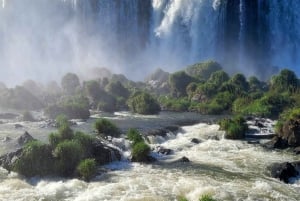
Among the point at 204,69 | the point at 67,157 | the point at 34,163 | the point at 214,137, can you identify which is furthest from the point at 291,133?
the point at 204,69

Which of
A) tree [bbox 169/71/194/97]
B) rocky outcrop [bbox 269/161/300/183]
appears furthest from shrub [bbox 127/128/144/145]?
tree [bbox 169/71/194/97]

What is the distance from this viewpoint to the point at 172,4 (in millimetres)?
101438

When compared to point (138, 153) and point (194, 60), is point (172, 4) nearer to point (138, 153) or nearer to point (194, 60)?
point (194, 60)

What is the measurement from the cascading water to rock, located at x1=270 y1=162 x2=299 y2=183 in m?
67.8

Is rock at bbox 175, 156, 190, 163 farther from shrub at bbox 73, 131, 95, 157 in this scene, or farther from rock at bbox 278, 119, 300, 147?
rock at bbox 278, 119, 300, 147

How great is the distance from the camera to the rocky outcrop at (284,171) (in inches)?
1034

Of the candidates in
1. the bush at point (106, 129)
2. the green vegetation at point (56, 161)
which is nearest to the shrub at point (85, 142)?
the green vegetation at point (56, 161)

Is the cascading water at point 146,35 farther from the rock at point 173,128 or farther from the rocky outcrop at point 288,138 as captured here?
the rocky outcrop at point 288,138

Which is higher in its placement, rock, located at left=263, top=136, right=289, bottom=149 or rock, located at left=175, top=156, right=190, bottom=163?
rock, located at left=263, top=136, right=289, bottom=149

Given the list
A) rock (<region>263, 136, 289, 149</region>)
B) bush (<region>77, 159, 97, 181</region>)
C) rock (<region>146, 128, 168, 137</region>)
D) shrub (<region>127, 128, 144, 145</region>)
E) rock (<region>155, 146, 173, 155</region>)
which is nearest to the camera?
bush (<region>77, 159, 97, 181</region>)

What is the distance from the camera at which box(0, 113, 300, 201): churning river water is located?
23.1 meters

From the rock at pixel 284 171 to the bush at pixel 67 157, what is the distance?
11504 mm

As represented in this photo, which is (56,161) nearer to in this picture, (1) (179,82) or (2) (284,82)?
(2) (284,82)

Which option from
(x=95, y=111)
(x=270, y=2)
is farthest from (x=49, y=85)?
(x=270, y=2)
